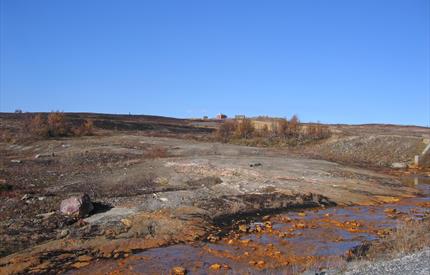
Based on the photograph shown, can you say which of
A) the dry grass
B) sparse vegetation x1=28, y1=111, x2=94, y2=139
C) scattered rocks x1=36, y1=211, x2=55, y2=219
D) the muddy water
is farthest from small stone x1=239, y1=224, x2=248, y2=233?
sparse vegetation x1=28, y1=111, x2=94, y2=139

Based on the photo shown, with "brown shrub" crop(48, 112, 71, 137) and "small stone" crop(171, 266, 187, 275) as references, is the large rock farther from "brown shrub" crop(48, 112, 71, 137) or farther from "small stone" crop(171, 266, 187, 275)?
"brown shrub" crop(48, 112, 71, 137)

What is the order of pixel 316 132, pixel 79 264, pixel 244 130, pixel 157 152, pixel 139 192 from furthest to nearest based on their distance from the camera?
pixel 244 130 → pixel 316 132 → pixel 157 152 → pixel 139 192 → pixel 79 264

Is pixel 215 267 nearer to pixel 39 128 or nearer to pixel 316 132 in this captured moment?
pixel 39 128

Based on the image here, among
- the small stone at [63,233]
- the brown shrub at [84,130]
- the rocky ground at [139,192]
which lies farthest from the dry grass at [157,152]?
the small stone at [63,233]

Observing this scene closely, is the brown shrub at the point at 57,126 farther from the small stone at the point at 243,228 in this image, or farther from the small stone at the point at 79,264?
the small stone at the point at 79,264

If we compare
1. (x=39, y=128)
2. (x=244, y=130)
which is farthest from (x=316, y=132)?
(x=39, y=128)

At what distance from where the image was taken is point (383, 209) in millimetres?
16750

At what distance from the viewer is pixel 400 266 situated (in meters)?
8.98

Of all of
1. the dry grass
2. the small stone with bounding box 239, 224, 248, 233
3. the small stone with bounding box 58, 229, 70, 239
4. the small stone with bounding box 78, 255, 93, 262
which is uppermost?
the dry grass

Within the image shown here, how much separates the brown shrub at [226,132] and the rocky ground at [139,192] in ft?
31.0

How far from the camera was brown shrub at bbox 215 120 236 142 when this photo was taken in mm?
41759

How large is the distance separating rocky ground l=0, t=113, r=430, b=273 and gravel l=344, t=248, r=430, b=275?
4.77 metres

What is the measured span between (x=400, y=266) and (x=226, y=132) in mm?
34840

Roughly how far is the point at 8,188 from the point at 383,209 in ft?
42.5
